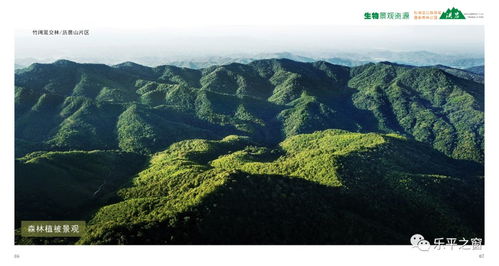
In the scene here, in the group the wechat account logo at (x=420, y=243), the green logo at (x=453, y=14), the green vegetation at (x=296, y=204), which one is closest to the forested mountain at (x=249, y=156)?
the green vegetation at (x=296, y=204)

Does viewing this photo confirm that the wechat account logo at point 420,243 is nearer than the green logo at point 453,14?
Yes

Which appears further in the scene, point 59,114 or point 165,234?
point 59,114

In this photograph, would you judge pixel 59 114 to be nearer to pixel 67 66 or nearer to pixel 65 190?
pixel 67 66

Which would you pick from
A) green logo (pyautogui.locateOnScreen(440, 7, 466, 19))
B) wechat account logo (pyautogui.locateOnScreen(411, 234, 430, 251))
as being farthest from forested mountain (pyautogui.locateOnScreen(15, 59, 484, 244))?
green logo (pyautogui.locateOnScreen(440, 7, 466, 19))

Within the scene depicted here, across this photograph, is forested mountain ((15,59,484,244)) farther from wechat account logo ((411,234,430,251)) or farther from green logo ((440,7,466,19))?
green logo ((440,7,466,19))

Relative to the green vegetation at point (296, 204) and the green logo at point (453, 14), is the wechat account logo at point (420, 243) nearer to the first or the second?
the green vegetation at point (296, 204)

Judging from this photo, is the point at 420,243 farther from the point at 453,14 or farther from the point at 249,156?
the point at 249,156

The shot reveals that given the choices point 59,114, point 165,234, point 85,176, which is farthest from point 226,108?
point 165,234
